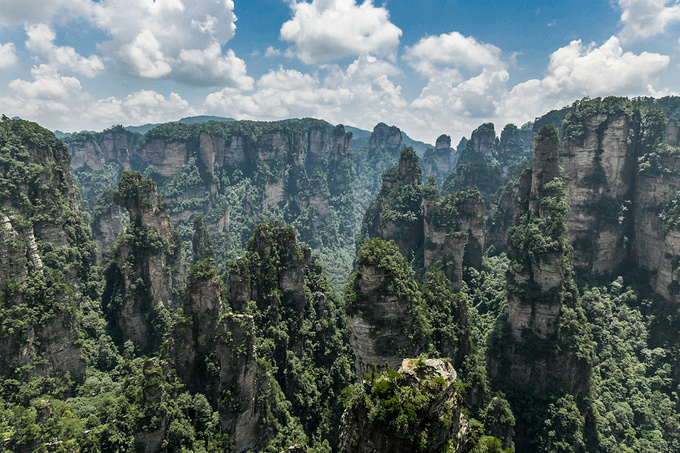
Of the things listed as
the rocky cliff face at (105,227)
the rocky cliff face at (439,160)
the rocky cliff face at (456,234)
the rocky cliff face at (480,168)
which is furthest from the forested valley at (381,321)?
the rocky cliff face at (439,160)

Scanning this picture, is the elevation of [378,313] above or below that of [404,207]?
below

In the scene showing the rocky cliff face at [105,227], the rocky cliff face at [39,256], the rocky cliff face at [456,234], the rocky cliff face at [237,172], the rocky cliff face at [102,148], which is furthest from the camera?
the rocky cliff face at [102,148]

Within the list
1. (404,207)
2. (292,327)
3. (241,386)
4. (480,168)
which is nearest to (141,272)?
(292,327)

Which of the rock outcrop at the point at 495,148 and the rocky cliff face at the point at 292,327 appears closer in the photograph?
the rocky cliff face at the point at 292,327

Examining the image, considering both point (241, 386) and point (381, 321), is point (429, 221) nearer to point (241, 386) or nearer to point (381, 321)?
point (381, 321)

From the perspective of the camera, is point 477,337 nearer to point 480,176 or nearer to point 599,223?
point 599,223

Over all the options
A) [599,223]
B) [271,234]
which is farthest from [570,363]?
[271,234]

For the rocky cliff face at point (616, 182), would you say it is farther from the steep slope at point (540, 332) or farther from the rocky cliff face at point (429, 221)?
the steep slope at point (540, 332)
